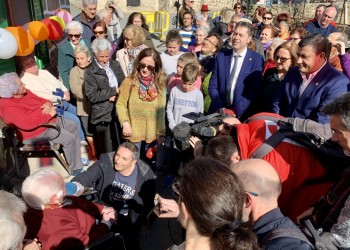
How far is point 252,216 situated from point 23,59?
3.64 metres

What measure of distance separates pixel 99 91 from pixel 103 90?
49 millimetres

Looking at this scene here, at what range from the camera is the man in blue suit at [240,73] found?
11.9 ft

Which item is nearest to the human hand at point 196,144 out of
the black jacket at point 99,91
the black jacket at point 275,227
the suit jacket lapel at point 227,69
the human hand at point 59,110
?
the black jacket at point 275,227

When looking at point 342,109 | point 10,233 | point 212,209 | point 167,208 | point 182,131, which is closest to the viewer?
point 212,209

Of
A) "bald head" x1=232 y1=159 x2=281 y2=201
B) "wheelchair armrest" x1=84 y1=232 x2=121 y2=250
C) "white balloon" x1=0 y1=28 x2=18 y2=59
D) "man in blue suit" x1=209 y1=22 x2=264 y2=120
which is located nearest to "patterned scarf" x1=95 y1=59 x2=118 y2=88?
"white balloon" x1=0 y1=28 x2=18 y2=59

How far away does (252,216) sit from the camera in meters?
1.61

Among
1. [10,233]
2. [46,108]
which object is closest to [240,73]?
[46,108]

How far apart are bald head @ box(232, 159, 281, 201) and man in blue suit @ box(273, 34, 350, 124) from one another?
3.82 ft

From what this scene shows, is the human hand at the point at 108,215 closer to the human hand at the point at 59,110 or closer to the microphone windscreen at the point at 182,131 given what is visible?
the microphone windscreen at the point at 182,131

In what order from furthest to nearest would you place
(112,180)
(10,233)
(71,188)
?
(112,180), (71,188), (10,233)

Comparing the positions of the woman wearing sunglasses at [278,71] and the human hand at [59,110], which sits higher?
the woman wearing sunglasses at [278,71]

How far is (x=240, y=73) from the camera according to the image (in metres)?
3.66

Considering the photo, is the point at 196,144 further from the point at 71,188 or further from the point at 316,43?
the point at 316,43

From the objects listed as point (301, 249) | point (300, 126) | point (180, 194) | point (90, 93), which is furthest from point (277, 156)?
point (90, 93)
